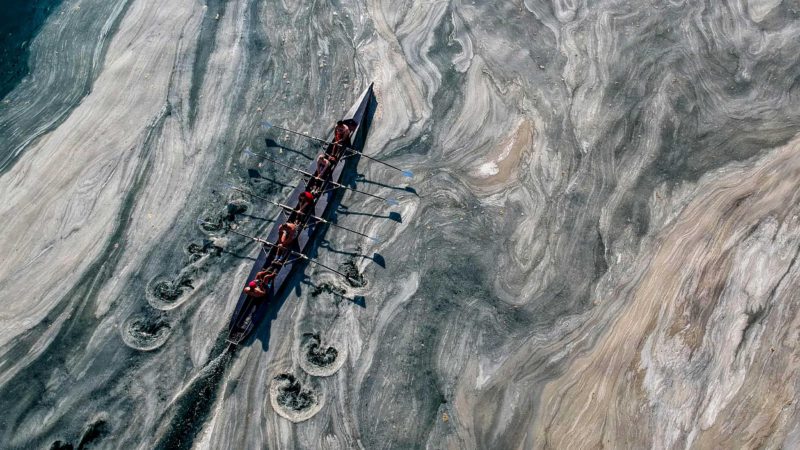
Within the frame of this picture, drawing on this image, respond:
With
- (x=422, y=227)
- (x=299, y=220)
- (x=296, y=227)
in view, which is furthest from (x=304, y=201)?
(x=422, y=227)

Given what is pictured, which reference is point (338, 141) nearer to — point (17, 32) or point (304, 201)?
point (304, 201)

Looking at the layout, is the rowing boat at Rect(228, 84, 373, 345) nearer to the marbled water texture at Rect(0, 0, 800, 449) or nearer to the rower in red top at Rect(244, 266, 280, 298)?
the rower in red top at Rect(244, 266, 280, 298)

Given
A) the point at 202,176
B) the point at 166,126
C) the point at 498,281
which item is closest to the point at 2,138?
the point at 166,126

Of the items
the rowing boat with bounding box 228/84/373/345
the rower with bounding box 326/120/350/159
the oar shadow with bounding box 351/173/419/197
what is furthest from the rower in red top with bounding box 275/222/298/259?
the oar shadow with bounding box 351/173/419/197

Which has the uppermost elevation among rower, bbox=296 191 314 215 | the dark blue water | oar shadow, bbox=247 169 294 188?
the dark blue water

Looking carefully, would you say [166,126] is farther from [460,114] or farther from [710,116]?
[710,116]
